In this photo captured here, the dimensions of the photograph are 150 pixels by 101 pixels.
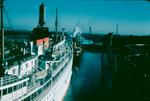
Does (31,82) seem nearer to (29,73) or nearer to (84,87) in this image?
(29,73)

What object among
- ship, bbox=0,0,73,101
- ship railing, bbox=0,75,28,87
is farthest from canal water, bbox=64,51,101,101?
ship railing, bbox=0,75,28,87

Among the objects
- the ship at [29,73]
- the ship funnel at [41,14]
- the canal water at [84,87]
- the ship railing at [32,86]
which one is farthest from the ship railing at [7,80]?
the ship funnel at [41,14]

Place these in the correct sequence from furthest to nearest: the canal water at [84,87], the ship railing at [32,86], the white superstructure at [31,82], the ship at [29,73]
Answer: the canal water at [84,87], the ship railing at [32,86], the ship at [29,73], the white superstructure at [31,82]

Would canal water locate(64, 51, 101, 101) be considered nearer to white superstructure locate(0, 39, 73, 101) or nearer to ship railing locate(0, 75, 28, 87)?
white superstructure locate(0, 39, 73, 101)

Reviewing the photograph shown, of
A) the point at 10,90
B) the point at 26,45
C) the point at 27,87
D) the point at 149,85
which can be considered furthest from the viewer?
the point at 149,85

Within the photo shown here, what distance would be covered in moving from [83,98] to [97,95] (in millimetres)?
3884

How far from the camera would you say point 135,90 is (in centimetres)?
5456

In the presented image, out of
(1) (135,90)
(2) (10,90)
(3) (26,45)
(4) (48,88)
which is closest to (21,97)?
(2) (10,90)

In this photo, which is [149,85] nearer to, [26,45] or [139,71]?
[139,71]

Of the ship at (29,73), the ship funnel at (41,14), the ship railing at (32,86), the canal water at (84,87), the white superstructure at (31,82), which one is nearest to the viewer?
the white superstructure at (31,82)

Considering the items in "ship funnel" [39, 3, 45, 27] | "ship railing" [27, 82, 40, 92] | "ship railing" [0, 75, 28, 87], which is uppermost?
"ship funnel" [39, 3, 45, 27]

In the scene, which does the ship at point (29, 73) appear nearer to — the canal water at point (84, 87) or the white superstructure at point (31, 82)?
the white superstructure at point (31, 82)

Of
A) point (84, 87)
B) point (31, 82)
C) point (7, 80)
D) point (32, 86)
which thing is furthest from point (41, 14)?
point (7, 80)

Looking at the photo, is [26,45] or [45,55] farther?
[45,55]
